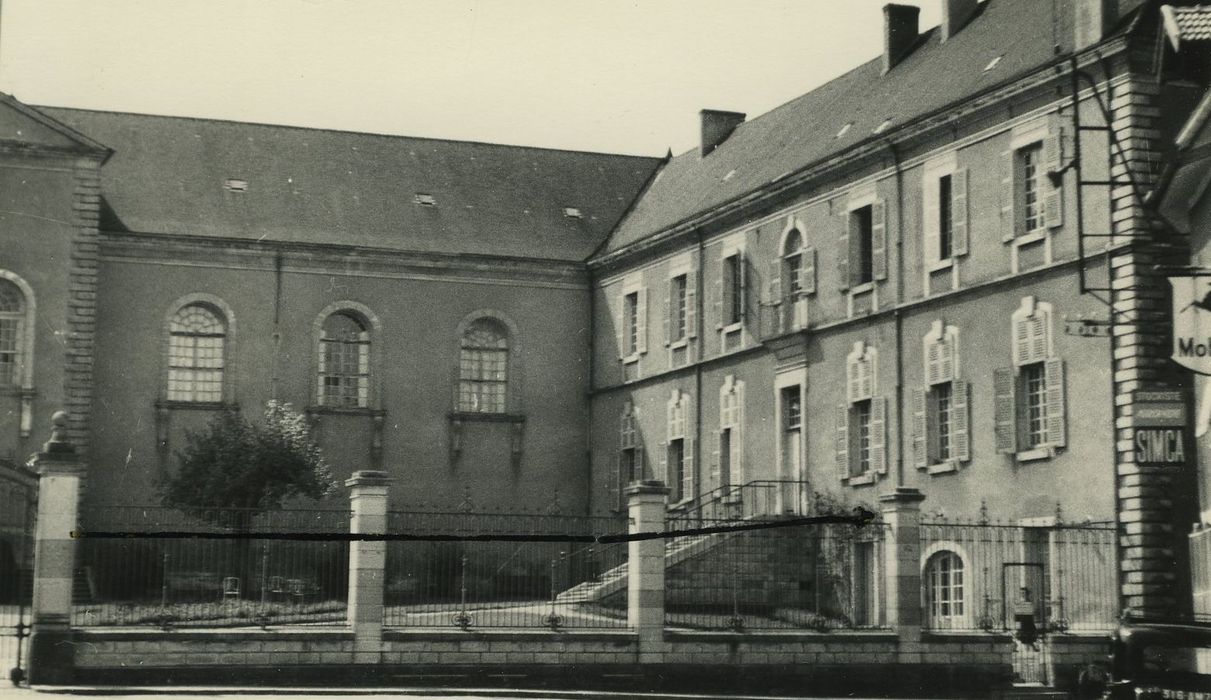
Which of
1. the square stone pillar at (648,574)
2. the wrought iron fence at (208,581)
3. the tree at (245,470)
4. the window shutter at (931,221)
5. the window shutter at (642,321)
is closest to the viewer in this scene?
the square stone pillar at (648,574)

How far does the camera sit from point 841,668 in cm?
2408

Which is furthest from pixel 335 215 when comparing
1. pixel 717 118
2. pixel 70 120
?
pixel 717 118

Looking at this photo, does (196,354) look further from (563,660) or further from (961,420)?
(563,660)

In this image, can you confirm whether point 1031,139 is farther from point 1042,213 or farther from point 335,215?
point 335,215

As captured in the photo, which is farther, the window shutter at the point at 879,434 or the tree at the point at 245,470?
the tree at the point at 245,470

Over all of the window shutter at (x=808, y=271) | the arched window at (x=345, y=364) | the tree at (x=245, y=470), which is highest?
the window shutter at (x=808, y=271)

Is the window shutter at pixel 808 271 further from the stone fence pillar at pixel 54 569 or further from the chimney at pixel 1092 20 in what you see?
the stone fence pillar at pixel 54 569

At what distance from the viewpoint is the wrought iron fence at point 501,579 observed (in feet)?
81.5

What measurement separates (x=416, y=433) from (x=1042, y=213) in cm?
1762

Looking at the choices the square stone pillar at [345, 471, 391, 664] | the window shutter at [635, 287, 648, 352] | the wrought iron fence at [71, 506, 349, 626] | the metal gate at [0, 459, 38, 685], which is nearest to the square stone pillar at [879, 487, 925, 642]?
the square stone pillar at [345, 471, 391, 664]

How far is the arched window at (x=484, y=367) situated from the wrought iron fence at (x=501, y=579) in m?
3.97

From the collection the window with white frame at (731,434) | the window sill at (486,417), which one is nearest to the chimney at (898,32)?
the window with white frame at (731,434)

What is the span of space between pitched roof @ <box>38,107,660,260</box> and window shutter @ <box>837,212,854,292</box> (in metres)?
11.2

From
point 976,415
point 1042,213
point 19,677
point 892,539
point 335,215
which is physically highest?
point 335,215
